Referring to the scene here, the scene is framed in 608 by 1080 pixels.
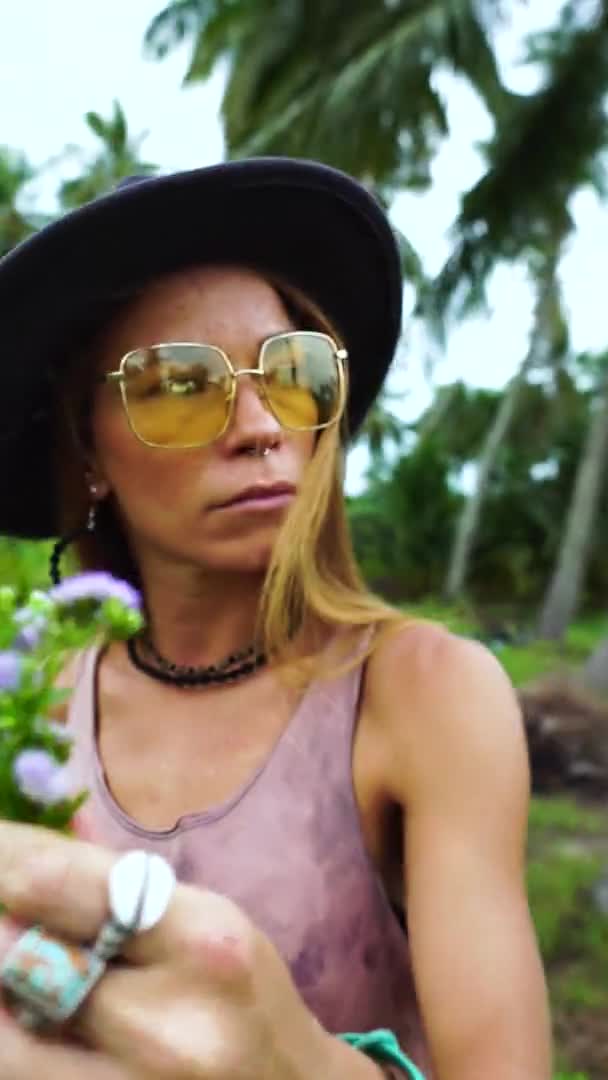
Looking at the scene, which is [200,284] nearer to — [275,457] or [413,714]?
[275,457]

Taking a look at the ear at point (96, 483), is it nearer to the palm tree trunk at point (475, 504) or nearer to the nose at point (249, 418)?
the nose at point (249, 418)

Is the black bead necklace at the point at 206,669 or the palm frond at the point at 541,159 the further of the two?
the palm frond at the point at 541,159

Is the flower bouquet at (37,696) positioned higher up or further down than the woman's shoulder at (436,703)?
higher up

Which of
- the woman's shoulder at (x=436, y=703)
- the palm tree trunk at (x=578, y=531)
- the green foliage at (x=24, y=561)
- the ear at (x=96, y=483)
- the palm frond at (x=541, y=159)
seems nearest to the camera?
the woman's shoulder at (x=436, y=703)

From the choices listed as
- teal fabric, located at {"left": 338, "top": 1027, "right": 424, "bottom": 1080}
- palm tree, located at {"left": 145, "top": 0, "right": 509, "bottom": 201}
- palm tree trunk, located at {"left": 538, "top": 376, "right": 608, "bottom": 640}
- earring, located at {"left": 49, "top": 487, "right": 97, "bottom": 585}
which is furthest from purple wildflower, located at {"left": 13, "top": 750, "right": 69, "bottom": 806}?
palm tree trunk, located at {"left": 538, "top": 376, "right": 608, "bottom": 640}

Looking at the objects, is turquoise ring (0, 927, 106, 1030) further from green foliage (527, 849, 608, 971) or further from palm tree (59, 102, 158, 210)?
palm tree (59, 102, 158, 210)

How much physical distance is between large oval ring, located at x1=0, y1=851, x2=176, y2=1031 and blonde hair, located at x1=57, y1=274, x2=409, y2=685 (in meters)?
0.54

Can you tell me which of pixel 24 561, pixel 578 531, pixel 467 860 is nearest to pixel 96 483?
pixel 467 860

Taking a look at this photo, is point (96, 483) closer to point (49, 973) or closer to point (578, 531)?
point (49, 973)

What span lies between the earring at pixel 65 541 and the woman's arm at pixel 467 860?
0.53 m

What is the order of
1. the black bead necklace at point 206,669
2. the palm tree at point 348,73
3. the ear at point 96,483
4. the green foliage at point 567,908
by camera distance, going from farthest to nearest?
1. the palm tree at point 348,73
2. the green foliage at point 567,908
3. the ear at point 96,483
4. the black bead necklace at point 206,669

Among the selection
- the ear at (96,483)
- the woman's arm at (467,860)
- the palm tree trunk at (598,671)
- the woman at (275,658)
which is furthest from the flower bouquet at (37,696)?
the palm tree trunk at (598,671)

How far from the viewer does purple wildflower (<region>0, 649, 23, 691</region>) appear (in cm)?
61

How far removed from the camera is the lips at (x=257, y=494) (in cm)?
118
